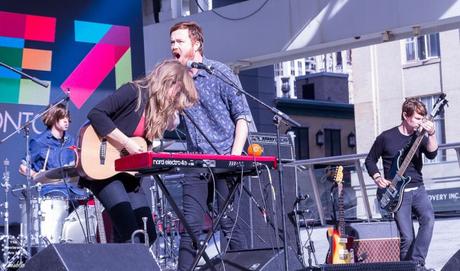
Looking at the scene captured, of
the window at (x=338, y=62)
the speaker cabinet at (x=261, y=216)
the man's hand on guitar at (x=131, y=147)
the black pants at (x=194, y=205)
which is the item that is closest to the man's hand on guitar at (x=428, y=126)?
the speaker cabinet at (x=261, y=216)

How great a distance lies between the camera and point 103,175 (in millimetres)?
5613

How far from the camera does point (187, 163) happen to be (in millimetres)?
5219

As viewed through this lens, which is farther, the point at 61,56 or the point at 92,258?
the point at 61,56

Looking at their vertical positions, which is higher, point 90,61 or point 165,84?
point 90,61

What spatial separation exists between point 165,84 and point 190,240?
0.95 metres

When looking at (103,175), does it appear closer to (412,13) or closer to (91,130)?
(91,130)

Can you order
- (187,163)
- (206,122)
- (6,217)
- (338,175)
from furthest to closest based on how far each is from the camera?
1. (338,175)
2. (6,217)
3. (206,122)
4. (187,163)

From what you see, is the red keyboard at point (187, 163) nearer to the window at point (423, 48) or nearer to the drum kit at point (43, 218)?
the drum kit at point (43, 218)

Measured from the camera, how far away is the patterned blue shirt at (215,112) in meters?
6.04

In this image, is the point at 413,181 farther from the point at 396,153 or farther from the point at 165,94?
the point at 165,94

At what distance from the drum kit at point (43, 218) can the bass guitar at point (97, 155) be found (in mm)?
3076

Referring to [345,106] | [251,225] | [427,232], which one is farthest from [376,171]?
[345,106]

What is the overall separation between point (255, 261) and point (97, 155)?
Result: 109 centimetres

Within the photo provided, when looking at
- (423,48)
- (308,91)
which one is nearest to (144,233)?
(423,48)
